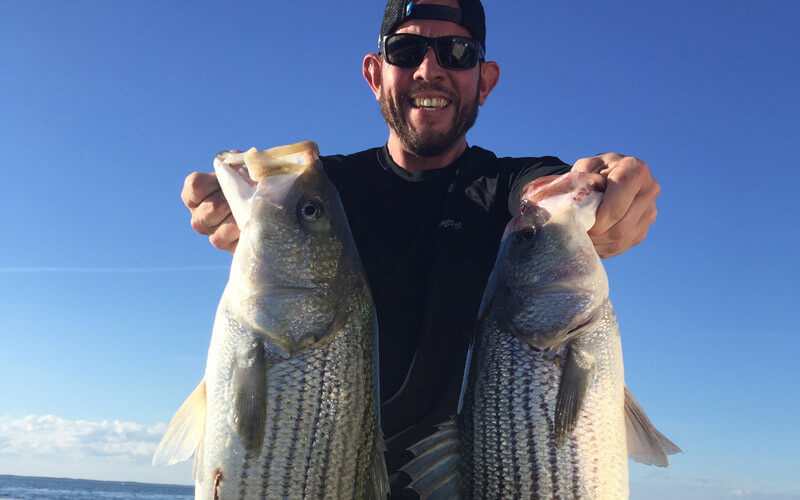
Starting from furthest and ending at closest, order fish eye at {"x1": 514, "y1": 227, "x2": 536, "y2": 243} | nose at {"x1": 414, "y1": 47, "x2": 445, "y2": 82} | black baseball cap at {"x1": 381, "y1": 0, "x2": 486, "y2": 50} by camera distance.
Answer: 1. black baseball cap at {"x1": 381, "y1": 0, "x2": 486, "y2": 50}
2. nose at {"x1": 414, "y1": 47, "x2": 445, "y2": 82}
3. fish eye at {"x1": 514, "y1": 227, "x2": 536, "y2": 243}

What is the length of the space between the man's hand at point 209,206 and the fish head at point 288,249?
0.56ft

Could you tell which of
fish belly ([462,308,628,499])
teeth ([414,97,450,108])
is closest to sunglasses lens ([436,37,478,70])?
teeth ([414,97,450,108])

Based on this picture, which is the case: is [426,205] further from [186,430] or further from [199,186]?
[186,430]

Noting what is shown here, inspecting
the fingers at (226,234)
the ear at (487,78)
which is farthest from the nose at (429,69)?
the fingers at (226,234)

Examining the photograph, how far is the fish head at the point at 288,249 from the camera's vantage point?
3568mm

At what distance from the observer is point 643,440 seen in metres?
3.64

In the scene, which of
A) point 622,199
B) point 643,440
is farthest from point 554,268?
point 643,440

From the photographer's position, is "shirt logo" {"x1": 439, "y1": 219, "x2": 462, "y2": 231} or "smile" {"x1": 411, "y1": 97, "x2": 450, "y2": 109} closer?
"shirt logo" {"x1": 439, "y1": 219, "x2": 462, "y2": 231}

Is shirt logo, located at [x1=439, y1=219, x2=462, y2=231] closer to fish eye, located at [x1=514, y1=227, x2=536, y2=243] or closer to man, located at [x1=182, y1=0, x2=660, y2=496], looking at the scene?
man, located at [x1=182, y1=0, x2=660, y2=496]

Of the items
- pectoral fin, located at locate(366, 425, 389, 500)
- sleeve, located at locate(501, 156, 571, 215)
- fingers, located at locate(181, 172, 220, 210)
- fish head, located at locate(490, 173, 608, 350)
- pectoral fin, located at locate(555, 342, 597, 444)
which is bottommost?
pectoral fin, located at locate(366, 425, 389, 500)

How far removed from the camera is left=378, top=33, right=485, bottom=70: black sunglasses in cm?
535

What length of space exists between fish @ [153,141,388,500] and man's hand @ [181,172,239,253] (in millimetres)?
175

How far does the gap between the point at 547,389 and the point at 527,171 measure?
1922mm

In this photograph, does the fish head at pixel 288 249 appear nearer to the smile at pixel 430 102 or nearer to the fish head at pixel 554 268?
the fish head at pixel 554 268
